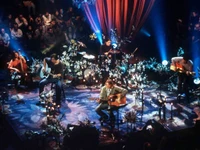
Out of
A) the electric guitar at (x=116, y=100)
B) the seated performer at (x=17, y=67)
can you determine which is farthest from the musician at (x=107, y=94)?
the seated performer at (x=17, y=67)

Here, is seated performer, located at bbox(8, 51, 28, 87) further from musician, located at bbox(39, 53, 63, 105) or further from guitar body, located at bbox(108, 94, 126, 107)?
guitar body, located at bbox(108, 94, 126, 107)

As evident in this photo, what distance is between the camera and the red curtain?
57.2 feet

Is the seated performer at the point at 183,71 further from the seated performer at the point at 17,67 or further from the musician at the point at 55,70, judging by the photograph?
the seated performer at the point at 17,67

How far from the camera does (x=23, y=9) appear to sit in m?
15.3

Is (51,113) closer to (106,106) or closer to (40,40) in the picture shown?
(106,106)

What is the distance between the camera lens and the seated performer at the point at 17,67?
1175 centimetres

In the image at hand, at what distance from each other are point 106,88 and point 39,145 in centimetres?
252

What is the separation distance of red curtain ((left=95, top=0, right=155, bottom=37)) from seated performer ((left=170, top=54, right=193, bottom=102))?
7.00 m

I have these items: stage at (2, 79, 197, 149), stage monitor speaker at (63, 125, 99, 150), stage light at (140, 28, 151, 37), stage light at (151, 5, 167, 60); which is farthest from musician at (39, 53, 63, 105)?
stage light at (140, 28, 151, 37)

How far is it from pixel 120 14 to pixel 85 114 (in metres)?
9.48

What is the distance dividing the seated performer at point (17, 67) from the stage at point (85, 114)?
0.51 metres

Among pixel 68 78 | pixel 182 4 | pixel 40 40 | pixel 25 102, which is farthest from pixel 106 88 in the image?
pixel 182 4

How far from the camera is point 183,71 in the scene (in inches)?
428

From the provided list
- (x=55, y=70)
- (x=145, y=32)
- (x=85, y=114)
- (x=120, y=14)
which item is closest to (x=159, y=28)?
(x=145, y=32)
